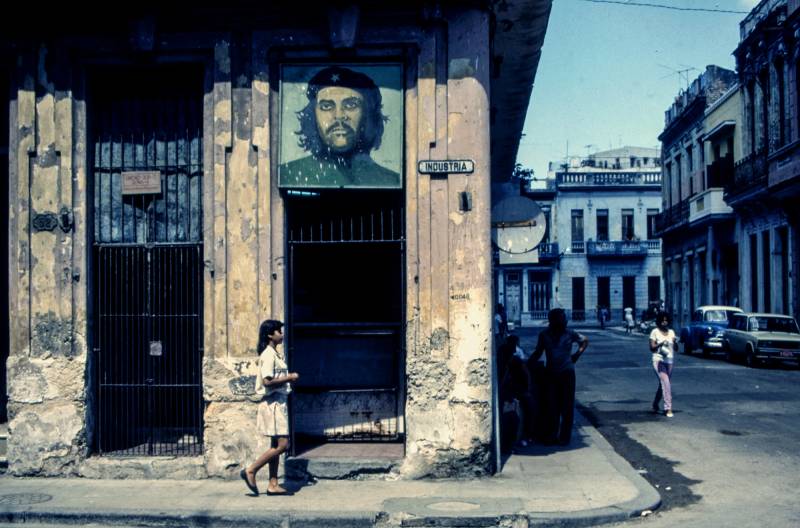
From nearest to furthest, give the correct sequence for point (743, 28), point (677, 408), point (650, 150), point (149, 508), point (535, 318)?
1. point (149, 508)
2. point (677, 408)
3. point (743, 28)
4. point (535, 318)
5. point (650, 150)

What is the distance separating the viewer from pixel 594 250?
5666cm

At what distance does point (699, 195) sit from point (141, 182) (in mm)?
32472

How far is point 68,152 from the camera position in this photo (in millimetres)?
8906

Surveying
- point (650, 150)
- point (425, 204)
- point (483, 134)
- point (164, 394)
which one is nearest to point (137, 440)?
point (164, 394)

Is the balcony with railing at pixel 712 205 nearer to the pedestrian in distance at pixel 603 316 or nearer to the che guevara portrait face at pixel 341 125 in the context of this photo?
the pedestrian in distance at pixel 603 316

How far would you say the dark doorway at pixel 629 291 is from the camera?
189ft

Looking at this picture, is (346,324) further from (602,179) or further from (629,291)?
(629,291)

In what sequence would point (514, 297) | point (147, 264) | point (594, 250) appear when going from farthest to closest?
point (514, 297) → point (594, 250) → point (147, 264)

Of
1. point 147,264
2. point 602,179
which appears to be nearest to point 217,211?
point 147,264

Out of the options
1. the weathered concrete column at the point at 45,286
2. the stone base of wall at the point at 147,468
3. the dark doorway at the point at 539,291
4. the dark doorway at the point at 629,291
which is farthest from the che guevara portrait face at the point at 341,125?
the dark doorway at the point at 629,291

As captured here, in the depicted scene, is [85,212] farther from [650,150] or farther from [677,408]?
[650,150]

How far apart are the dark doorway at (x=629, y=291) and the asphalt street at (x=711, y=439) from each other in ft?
117

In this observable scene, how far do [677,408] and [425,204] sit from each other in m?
7.88

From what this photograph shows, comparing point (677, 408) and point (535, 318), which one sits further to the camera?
point (535, 318)
